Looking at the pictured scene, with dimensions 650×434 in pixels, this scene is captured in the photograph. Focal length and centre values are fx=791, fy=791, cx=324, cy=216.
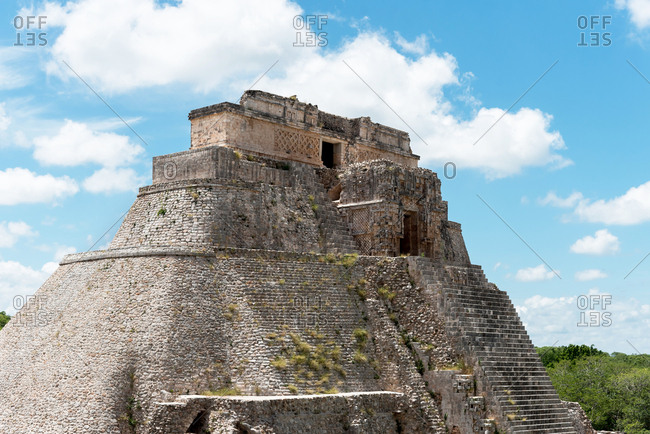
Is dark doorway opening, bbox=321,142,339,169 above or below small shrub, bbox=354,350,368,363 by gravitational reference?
above

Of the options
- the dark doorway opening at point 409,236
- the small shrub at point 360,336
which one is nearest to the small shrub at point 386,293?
the small shrub at point 360,336

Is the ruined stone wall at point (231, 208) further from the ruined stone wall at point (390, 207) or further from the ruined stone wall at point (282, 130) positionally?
the ruined stone wall at point (282, 130)

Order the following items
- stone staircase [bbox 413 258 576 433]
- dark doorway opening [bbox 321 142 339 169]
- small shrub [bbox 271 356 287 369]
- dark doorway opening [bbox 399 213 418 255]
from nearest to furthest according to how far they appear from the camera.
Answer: small shrub [bbox 271 356 287 369] → stone staircase [bbox 413 258 576 433] → dark doorway opening [bbox 399 213 418 255] → dark doorway opening [bbox 321 142 339 169]

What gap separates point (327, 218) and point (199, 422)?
8748 millimetres

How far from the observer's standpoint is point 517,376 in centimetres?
2167

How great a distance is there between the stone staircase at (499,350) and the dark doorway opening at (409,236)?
219 cm

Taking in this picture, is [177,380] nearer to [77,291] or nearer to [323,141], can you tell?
[77,291]

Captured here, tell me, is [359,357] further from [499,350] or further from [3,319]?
[3,319]

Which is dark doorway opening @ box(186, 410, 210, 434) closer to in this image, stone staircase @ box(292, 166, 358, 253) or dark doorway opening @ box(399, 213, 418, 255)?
stone staircase @ box(292, 166, 358, 253)

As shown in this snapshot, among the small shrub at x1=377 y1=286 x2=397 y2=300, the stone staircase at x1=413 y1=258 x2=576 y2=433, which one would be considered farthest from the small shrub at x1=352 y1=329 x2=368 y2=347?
the stone staircase at x1=413 y1=258 x2=576 y2=433

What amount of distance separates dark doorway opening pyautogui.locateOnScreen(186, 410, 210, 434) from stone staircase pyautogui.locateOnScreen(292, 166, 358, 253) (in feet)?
24.0

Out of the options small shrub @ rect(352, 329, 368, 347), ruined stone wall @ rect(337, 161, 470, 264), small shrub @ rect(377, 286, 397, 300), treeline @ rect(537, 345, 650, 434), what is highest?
ruined stone wall @ rect(337, 161, 470, 264)

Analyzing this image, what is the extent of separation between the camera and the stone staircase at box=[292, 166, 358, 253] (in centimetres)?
2408

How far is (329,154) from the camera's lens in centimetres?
2938
